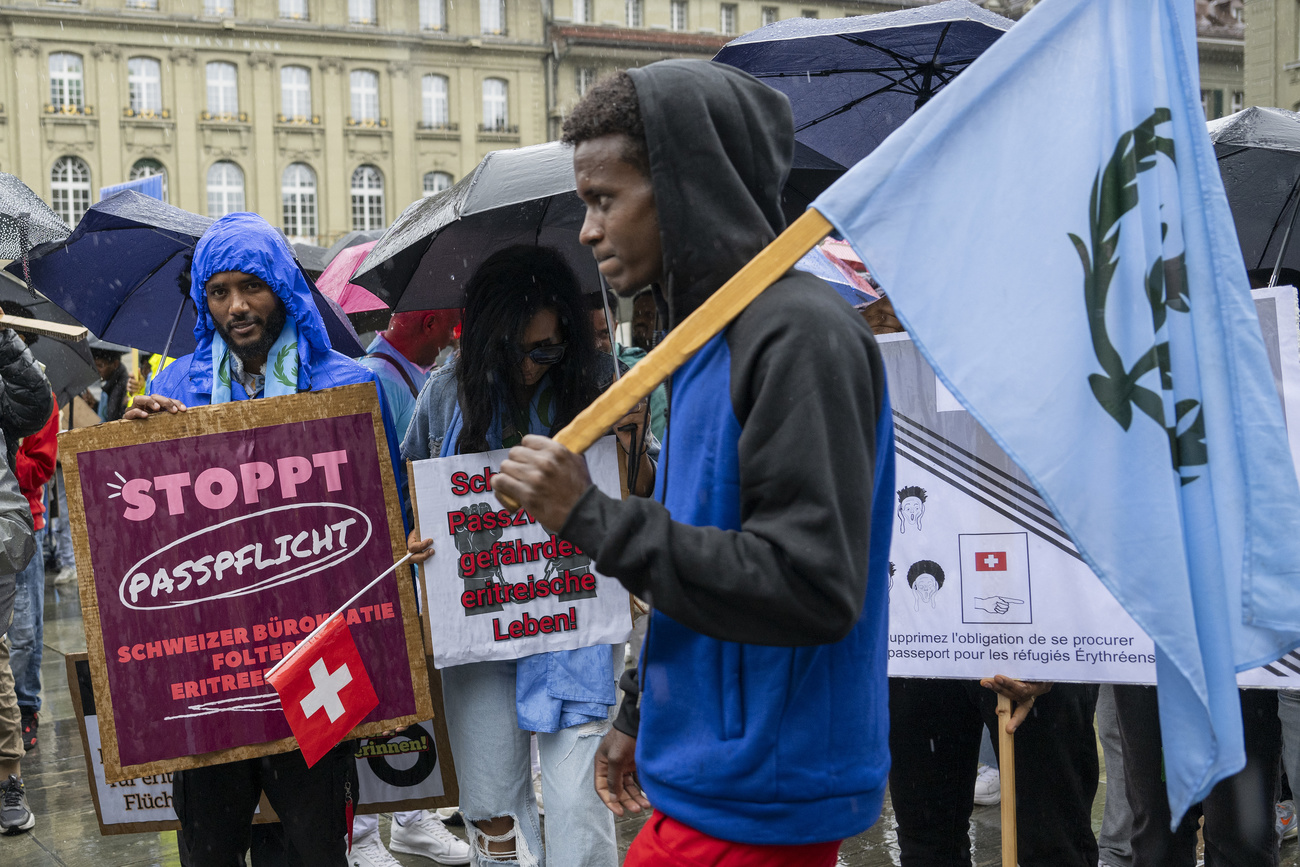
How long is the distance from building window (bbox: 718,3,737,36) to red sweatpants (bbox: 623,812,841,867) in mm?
49155

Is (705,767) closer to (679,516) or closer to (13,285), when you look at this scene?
(679,516)

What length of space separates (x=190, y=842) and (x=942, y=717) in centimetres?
196

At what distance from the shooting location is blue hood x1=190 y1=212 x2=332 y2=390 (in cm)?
318

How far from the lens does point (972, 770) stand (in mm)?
3260

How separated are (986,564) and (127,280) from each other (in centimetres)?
328

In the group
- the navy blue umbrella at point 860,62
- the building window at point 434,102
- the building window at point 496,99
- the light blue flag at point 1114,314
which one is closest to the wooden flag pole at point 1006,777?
the light blue flag at point 1114,314

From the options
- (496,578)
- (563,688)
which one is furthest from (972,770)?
(496,578)

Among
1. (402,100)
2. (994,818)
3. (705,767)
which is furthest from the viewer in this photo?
(402,100)

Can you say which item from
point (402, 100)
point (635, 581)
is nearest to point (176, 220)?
point (635, 581)

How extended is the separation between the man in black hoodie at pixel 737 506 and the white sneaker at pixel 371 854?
9.54 feet

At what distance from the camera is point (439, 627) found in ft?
10.5

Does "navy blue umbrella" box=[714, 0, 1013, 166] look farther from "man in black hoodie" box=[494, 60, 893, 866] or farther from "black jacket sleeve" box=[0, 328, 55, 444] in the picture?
"black jacket sleeve" box=[0, 328, 55, 444]

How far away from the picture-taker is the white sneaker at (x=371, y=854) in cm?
441

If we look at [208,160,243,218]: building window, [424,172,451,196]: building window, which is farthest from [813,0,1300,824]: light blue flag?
[424,172,451,196]: building window
